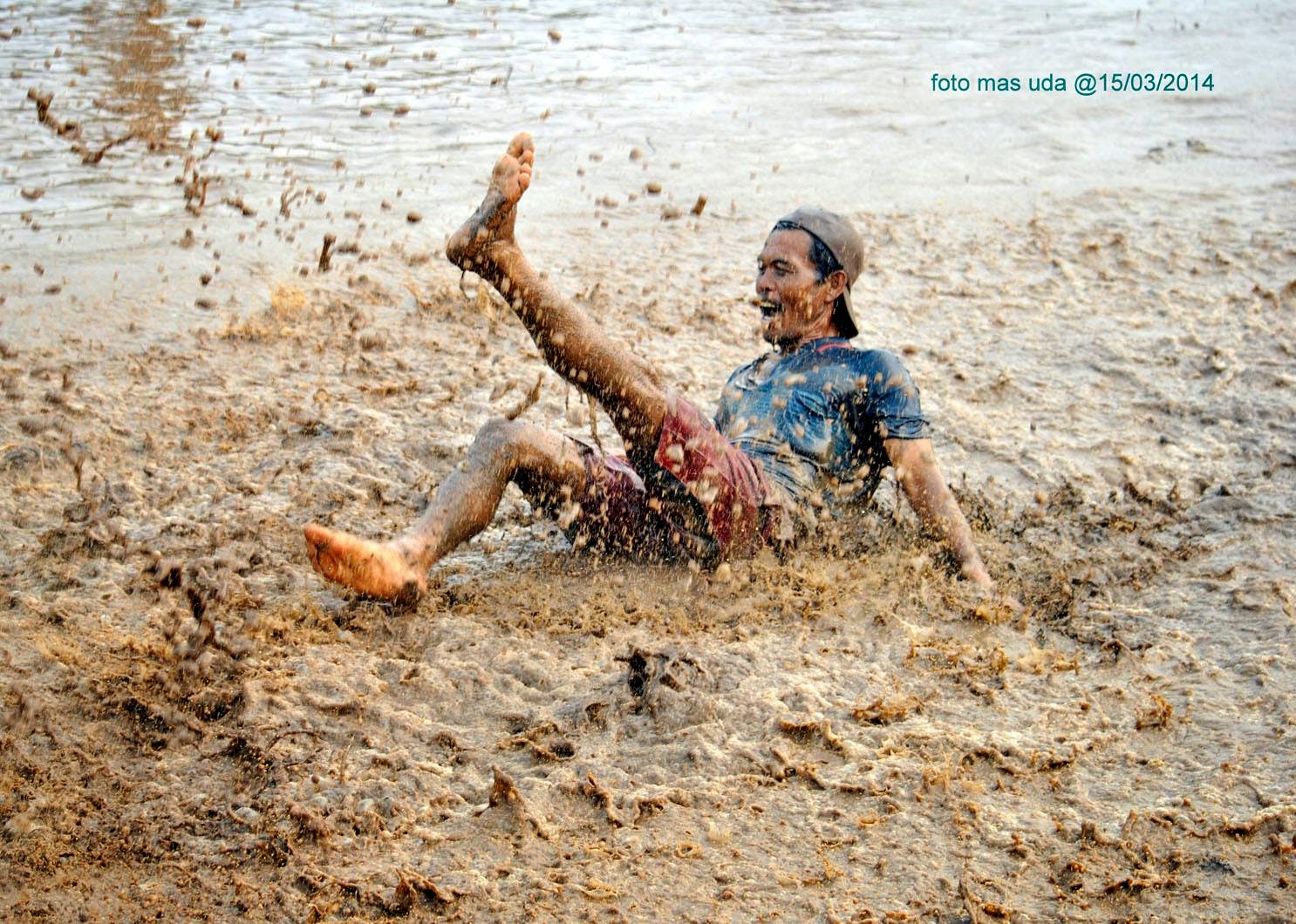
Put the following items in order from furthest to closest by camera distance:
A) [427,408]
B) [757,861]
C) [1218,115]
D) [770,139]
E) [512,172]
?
[1218,115] < [770,139] < [427,408] < [512,172] < [757,861]

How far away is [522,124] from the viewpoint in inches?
338

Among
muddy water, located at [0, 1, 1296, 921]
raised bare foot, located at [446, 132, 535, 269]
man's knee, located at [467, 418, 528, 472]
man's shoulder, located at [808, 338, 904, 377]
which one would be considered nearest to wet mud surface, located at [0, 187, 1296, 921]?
muddy water, located at [0, 1, 1296, 921]

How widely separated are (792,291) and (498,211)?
4.64 feet

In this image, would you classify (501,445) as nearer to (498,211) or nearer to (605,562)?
(605,562)

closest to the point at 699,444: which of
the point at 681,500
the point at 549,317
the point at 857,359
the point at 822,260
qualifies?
the point at 681,500

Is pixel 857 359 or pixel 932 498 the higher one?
pixel 857 359

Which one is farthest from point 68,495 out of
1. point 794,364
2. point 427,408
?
point 794,364

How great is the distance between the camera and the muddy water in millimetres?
2957

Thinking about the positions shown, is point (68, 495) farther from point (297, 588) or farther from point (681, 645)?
point (681, 645)

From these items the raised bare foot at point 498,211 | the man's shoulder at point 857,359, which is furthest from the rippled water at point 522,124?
the raised bare foot at point 498,211

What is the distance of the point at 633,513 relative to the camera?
4129mm

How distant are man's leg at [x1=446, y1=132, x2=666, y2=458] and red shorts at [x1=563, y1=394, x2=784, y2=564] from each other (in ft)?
0.33

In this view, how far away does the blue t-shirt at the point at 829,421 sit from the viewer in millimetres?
4305

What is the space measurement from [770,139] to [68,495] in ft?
18.2
